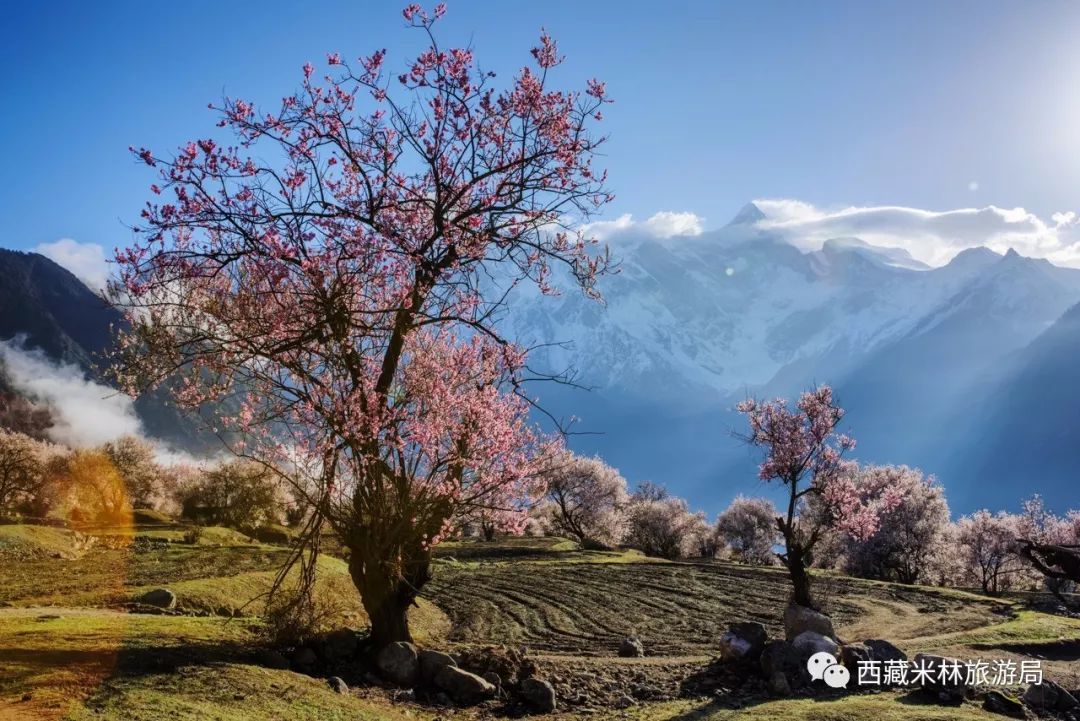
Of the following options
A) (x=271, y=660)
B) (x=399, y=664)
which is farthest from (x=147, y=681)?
(x=399, y=664)

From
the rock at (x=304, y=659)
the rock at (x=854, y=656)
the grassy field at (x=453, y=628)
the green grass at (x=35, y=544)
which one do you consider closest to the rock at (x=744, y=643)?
the grassy field at (x=453, y=628)

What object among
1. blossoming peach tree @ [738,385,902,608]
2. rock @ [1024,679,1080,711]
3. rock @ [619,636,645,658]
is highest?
blossoming peach tree @ [738,385,902,608]

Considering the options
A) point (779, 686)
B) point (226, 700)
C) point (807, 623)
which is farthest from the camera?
point (807, 623)

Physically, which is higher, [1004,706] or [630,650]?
[1004,706]

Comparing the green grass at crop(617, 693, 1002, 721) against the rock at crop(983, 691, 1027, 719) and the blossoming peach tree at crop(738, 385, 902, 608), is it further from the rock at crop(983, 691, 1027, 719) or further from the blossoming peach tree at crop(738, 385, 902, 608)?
the blossoming peach tree at crop(738, 385, 902, 608)

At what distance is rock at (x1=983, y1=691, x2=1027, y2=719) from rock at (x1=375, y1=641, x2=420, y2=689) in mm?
11168

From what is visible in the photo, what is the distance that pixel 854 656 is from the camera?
15.4 meters

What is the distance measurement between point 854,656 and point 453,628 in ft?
49.5

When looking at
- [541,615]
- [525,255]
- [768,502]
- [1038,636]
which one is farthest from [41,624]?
[768,502]

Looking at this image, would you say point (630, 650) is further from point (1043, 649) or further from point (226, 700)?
point (226, 700)

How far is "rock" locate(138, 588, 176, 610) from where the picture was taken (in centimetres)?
2138

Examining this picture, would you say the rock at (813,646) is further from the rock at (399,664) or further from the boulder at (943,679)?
the rock at (399,664)

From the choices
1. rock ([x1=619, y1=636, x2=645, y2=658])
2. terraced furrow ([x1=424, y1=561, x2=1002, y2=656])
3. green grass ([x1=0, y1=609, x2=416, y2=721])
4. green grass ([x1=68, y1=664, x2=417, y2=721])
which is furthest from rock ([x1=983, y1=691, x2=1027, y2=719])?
green grass ([x1=0, y1=609, x2=416, y2=721])

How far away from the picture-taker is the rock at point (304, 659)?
45.5 feet
